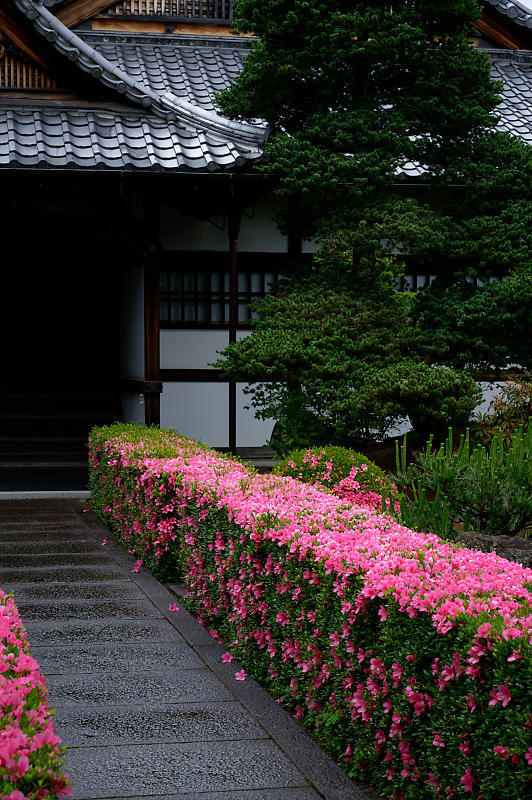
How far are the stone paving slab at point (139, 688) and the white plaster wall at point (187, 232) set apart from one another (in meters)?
9.07

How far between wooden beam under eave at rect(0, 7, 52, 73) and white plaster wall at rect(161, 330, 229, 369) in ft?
13.0

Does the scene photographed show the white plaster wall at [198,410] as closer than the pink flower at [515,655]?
No

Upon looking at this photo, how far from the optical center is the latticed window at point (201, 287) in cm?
1368

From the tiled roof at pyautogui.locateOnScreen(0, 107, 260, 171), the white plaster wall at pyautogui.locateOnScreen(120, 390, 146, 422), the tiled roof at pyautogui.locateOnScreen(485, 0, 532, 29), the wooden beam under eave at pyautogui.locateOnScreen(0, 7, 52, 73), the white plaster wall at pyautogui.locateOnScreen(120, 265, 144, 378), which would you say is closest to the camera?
the tiled roof at pyautogui.locateOnScreen(0, 107, 260, 171)

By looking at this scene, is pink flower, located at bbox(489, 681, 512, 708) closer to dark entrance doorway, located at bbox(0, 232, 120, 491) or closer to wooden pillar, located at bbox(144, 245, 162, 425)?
wooden pillar, located at bbox(144, 245, 162, 425)

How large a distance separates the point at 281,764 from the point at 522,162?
8.33 metres

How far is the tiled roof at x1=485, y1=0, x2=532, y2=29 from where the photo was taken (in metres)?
17.6

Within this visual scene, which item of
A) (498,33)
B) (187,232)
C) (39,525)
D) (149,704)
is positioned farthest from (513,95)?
(149,704)

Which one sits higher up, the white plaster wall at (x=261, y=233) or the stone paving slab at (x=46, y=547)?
the white plaster wall at (x=261, y=233)

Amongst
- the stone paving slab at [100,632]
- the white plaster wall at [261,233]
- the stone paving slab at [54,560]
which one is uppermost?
the white plaster wall at [261,233]

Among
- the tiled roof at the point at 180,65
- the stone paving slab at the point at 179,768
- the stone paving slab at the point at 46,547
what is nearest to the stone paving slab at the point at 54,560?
the stone paving slab at the point at 46,547

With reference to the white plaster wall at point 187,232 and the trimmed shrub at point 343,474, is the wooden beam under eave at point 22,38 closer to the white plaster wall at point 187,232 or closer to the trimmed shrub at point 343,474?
the white plaster wall at point 187,232

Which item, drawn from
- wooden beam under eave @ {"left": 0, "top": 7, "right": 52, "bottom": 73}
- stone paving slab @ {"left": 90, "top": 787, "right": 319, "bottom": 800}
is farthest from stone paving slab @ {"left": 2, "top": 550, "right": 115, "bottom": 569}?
wooden beam under eave @ {"left": 0, "top": 7, "right": 52, "bottom": 73}

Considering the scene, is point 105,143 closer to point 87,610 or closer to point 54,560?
point 54,560
